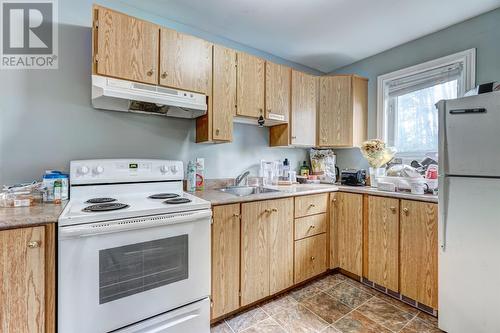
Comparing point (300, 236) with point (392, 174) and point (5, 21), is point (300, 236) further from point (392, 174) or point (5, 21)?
point (5, 21)

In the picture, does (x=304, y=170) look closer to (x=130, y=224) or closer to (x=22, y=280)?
(x=130, y=224)

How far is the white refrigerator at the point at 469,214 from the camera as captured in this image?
1318 millimetres

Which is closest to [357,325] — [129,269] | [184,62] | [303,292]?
[303,292]

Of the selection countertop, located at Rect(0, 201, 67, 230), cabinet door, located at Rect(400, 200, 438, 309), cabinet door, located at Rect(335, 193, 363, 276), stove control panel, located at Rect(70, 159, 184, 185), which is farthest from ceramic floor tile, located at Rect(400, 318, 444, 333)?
countertop, located at Rect(0, 201, 67, 230)

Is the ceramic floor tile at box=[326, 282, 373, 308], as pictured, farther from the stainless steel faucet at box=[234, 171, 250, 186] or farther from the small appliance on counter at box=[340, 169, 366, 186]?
the stainless steel faucet at box=[234, 171, 250, 186]

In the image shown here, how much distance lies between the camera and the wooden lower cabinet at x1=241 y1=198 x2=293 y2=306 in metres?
1.70

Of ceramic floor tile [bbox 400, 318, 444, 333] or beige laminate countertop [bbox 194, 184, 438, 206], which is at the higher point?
beige laminate countertop [bbox 194, 184, 438, 206]

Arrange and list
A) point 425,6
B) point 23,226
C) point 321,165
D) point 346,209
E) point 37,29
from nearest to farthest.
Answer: point 23,226 < point 37,29 < point 425,6 < point 346,209 < point 321,165

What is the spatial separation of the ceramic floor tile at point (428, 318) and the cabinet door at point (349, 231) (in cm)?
50

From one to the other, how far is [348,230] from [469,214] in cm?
95

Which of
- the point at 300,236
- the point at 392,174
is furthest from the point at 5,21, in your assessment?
the point at 392,174

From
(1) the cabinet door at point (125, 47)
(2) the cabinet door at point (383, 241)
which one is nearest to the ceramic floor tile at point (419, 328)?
(2) the cabinet door at point (383, 241)

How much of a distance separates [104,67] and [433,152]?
109 inches

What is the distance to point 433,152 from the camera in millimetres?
2156
